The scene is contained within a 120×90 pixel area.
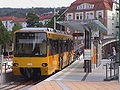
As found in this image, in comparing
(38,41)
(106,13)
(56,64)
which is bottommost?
(56,64)

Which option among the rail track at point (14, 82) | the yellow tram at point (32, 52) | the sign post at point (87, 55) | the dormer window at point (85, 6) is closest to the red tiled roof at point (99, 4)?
the dormer window at point (85, 6)

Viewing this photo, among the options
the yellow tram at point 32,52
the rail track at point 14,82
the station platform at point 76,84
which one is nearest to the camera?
the station platform at point 76,84

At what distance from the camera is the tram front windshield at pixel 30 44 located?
19312 millimetres

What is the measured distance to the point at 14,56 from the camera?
63.7 ft

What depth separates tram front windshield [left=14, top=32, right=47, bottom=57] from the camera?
63.4 feet

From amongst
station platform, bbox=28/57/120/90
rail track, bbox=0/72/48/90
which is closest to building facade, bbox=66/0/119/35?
rail track, bbox=0/72/48/90

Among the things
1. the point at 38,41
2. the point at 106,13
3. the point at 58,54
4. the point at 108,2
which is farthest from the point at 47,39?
the point at 108,2

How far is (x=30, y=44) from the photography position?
1950cm

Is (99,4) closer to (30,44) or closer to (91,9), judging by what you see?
(91,9)

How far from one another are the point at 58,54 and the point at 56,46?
3.22ft

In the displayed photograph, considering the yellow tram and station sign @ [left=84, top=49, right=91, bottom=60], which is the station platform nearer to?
the yellow tram

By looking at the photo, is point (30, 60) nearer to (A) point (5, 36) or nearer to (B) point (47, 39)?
(B) point (47, 39)

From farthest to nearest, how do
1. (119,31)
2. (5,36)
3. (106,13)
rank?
(106,13) → (5,36) → (119,31)

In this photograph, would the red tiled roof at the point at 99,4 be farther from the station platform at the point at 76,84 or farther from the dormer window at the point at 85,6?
the station platform at the point at 76,84
